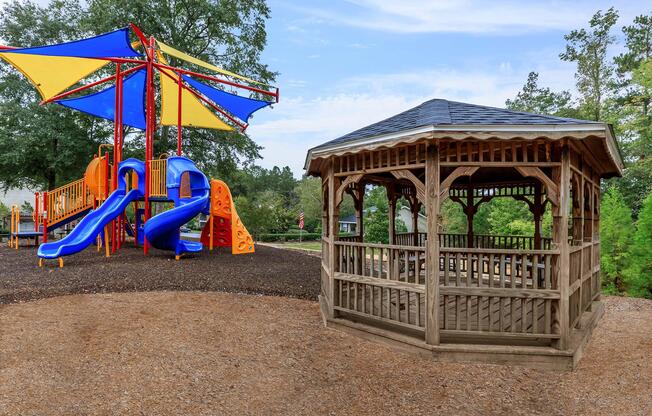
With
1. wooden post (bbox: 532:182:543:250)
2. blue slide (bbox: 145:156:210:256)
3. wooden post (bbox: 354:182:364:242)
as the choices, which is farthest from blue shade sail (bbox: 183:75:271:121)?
wooden post (bbox: 532:182:543:250)

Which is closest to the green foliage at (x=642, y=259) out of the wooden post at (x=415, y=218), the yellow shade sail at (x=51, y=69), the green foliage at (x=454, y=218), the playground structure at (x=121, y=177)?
the wooden post at (x=415, y=218)

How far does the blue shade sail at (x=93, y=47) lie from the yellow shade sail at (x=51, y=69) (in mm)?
393

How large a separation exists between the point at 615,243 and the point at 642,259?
863 millimetres

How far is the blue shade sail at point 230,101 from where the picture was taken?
50.8 ft

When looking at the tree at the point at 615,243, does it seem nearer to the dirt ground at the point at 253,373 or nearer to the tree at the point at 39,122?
the dirt ground at the point at 253,373

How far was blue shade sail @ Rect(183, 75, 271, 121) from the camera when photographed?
50.8 feet

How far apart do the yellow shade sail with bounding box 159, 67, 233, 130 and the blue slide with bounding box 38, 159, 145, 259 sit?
16.4 ft

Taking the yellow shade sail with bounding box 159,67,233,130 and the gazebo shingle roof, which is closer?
the gazebo shingle roof

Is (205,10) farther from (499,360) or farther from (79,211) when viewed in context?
(499,360)

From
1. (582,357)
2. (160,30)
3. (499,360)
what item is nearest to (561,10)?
(582,357)

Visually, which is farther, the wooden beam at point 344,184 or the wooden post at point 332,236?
the wooden post at point 332,236

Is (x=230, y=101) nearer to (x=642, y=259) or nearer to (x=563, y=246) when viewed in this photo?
(x=563, y=246)

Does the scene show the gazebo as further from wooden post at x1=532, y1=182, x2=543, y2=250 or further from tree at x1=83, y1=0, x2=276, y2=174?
tree at x1=83, y1=0, x2=276, y2=174

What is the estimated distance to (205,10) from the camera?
1941cm
